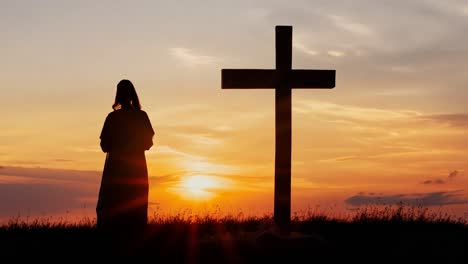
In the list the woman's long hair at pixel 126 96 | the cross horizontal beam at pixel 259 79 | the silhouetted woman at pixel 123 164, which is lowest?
the silhouetted woman at pixel 123 164

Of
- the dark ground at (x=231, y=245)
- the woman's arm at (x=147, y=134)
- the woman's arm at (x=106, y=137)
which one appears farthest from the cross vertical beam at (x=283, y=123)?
the woman's arm at (x=106, y=137)

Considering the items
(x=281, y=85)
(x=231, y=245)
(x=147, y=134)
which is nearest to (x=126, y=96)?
(x=147, y=134)

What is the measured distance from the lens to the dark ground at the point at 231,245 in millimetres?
12055

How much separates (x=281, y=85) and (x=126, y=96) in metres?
3.69

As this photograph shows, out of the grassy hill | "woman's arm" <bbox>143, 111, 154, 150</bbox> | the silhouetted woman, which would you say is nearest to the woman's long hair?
the silhouetted woman

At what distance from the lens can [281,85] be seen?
48.9 ft

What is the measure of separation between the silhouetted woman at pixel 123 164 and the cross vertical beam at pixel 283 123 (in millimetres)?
3101

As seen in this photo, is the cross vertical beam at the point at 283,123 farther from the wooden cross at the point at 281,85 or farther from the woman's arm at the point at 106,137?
the woman's arm at the point at 106,137

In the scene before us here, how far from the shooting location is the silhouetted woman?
12602 millimetres

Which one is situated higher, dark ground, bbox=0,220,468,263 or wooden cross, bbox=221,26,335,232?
wooden cross, bbox=221,26,335,232

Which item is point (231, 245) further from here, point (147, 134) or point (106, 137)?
point (106, 137)

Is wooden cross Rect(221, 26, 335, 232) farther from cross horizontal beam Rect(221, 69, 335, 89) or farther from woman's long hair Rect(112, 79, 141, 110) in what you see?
woman's long hair Rect(112, 79, 141, 110)

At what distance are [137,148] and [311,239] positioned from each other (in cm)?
327

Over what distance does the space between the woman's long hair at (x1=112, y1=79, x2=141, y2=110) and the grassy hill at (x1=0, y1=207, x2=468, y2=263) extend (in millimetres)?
2113
